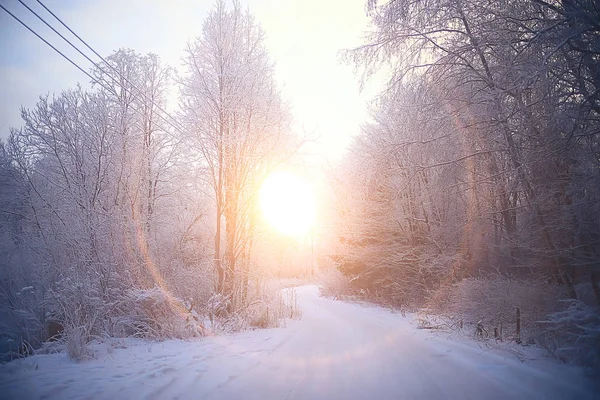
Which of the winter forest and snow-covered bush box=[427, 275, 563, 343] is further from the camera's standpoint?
snow-covered bush box=[427, 275, 563, 343]

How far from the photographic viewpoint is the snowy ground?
3217 millimetres

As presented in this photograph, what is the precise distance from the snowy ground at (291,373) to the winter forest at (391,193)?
1.66 feet

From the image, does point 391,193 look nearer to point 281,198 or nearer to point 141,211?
point 281,198

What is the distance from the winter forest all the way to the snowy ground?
0.50 m

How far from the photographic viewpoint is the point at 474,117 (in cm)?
627

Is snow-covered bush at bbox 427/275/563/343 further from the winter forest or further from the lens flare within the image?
the lens flare

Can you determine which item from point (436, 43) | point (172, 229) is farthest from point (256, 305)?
point (436, 43)

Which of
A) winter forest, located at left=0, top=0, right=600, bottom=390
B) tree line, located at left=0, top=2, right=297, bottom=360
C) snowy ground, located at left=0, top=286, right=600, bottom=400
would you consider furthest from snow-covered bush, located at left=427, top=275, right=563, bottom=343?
tree line, located at left=0, top=2, right=297, bottom=360

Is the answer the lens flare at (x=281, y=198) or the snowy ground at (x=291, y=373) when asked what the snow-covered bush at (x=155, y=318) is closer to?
the snowy ground at (x=291, y=373)

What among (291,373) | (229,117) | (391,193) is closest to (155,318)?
(291,373)

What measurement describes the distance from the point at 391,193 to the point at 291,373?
10678 mm

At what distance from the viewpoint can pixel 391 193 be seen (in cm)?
1341

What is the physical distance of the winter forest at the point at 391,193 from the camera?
A: 498 cm

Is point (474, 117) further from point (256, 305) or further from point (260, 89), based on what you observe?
point (256, 305)
